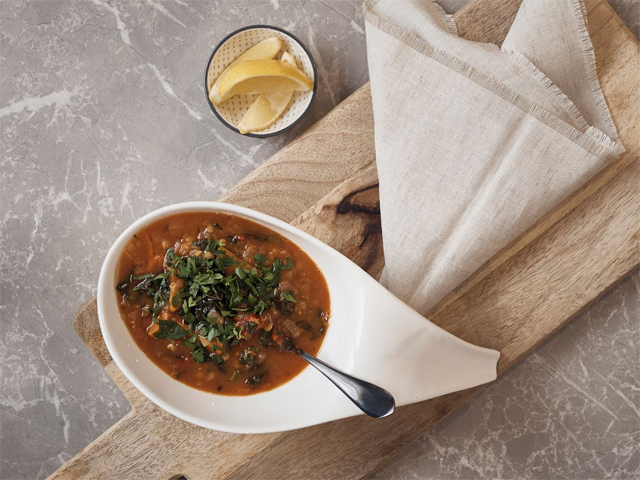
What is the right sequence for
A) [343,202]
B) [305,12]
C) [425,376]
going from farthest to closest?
[305,12] < [343,202] < [425,376]

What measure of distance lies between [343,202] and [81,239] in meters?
1.16

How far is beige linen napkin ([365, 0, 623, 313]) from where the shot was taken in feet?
5.57

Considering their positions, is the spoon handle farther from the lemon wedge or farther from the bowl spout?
the lemon wedge

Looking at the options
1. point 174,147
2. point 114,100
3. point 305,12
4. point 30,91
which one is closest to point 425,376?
point 174,147

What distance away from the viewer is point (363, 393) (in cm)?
154

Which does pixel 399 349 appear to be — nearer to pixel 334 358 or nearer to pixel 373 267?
pixel 334 358

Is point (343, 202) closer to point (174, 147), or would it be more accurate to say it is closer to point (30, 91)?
point (174, 147)

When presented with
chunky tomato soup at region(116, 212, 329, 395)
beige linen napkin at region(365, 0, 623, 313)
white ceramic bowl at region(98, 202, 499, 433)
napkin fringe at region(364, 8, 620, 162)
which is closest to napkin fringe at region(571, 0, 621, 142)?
beige linen napkin at region(365, 0, 623, 313)

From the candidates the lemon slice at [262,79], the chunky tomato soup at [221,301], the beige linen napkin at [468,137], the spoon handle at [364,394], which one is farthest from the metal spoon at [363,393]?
the lemon slice at [262,79]

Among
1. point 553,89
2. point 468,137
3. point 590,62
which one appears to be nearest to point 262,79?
point 468,137

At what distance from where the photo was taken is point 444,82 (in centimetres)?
172

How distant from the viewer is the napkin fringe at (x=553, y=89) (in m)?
1.75

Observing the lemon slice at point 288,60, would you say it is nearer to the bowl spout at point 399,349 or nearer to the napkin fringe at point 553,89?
the napkin fringe at point 553,89

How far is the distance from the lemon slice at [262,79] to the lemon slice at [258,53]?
31 mm
